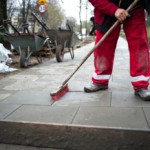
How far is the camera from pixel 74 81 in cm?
516

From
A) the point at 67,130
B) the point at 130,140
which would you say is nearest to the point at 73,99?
the point at 67,130

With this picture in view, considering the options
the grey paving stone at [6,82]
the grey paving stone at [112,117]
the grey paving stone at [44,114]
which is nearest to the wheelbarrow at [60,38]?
the grey paving stone at [6,82]

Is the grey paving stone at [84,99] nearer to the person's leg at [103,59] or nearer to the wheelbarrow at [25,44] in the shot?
the person's leg at [103,59]

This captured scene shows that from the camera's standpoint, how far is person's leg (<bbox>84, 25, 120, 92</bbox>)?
4.08 meters

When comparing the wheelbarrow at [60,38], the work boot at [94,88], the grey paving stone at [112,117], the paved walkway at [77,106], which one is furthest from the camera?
the wheelbarrow at [60,38]

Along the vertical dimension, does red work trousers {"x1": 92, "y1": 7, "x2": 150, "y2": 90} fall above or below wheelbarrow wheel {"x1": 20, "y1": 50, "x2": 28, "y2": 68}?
above

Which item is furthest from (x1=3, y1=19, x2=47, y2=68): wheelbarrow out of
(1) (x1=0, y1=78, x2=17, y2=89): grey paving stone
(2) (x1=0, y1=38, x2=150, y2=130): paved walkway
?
(2) (x1=0, y1=38, x2=150, y2=130): paved walkway

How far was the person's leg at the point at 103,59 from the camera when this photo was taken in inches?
161

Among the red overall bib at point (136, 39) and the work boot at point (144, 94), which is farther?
the red overall bib at point (136, 39)

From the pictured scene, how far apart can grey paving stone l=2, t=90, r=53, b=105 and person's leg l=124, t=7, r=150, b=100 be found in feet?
3.91

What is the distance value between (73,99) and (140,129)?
1326 millimetres

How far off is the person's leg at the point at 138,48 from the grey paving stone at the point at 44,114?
1005 millimetres

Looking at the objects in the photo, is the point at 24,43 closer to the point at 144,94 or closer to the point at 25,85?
the point at 25,85

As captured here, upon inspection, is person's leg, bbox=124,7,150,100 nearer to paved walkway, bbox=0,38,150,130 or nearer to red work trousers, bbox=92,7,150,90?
red work trousers, bbox=92,7,150,90
